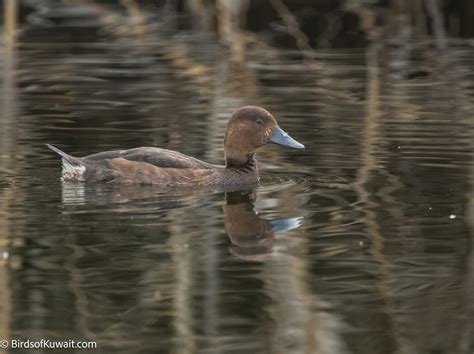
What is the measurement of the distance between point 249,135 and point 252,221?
4.81 feet

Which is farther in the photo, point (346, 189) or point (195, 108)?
point (195, 108)

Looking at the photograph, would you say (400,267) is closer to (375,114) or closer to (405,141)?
(405,141)

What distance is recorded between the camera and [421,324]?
5191mm

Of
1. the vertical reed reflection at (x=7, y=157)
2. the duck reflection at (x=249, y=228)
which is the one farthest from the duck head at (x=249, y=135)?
the vertical reed reflection at (x=7, y=157)

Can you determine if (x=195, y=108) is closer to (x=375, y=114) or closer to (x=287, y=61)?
Result: (x=375, y=114)

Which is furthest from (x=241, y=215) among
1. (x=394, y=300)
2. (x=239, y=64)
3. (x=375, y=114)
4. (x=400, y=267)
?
(x=239, y=64)

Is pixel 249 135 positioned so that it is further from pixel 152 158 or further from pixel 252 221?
pixel 252 221

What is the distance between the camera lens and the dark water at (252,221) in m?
5.20

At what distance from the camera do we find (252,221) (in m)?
7.21

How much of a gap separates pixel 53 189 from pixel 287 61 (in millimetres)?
6902

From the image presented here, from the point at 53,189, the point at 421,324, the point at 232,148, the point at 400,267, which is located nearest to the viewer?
the point at 421,324

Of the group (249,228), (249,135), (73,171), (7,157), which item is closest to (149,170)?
(73,171)

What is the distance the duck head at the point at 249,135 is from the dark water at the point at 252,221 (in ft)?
0.73

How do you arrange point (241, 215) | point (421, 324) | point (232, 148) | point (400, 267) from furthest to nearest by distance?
point (232, 148) → point (241, 215) → point (400, 267) → point (421, 324)
